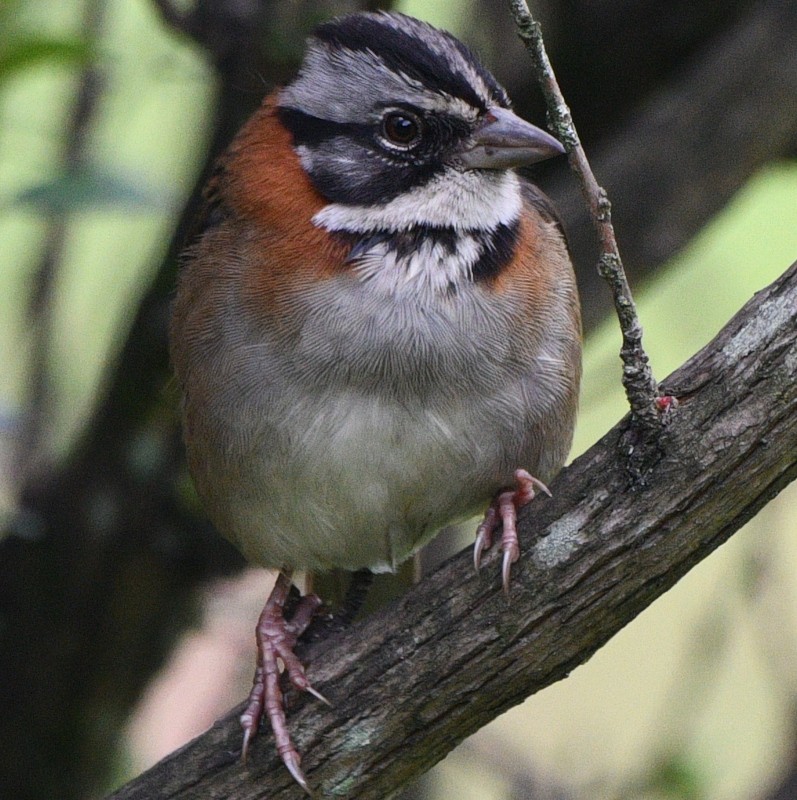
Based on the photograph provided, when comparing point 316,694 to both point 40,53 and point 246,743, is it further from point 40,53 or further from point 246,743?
point 40,53

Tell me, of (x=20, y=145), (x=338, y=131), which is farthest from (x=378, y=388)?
(x=20, y=145)

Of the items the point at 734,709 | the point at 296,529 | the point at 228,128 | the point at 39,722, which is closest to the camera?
the point at 296,529

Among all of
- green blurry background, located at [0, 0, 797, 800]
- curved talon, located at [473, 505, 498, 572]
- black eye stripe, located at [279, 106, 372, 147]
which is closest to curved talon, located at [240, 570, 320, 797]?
A: curved talon, located at [473, 505, 498, 572]

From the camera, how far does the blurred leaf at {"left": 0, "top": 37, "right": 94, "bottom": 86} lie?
390 cm

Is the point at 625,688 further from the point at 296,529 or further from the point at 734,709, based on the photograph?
the point at 296,529

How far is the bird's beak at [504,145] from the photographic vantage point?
3.57 m

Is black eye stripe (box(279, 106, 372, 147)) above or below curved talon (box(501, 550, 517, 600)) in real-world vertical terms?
above

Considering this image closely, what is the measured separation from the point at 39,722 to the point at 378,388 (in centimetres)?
229

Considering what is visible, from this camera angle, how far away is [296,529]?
3.89 m

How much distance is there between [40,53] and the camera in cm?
393

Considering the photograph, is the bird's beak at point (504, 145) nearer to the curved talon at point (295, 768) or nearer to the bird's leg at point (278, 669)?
the bird's leg at point (278, 669)

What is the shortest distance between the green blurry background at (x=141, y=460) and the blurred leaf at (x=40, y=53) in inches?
0.4

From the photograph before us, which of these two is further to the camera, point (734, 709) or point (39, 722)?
point (734, 709)

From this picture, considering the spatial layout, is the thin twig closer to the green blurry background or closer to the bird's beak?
the bird's beak
